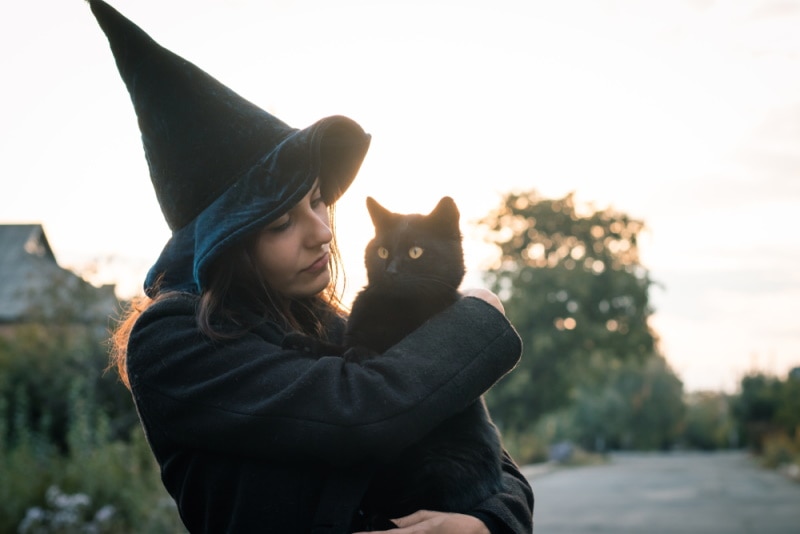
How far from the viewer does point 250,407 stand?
1.79m

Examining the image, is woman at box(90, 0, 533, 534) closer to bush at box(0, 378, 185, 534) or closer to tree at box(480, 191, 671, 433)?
bush at box(0, 378, 185, 534)

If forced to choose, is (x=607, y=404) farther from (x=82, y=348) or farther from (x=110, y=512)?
(x=110, y=512)

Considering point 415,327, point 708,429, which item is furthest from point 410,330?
point 708,429

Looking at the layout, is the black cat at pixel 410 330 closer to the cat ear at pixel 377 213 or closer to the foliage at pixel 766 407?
the cat ear at pixel 377 213

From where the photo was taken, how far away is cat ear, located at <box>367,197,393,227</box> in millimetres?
2820

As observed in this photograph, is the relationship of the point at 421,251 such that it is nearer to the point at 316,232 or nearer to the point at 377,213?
the point at 377,213

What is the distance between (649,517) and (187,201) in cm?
1028

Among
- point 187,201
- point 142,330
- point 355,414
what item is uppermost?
point 187,201

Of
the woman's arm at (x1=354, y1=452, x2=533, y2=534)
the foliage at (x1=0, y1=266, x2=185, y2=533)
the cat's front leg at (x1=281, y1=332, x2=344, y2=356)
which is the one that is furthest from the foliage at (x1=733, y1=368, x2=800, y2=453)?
the cat's front leg at (x1=281, y1=332, x2=344, y2=356)

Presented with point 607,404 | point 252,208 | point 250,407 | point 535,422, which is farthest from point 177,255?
point 607,404

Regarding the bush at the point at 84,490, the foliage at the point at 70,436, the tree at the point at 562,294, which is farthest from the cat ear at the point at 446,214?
the tree at the point at 562,294

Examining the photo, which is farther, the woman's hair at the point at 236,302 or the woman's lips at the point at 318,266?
the woman's lips at the point at 318,266

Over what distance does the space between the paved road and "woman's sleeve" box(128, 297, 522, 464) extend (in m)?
8.61

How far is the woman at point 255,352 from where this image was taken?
70.9 inches
